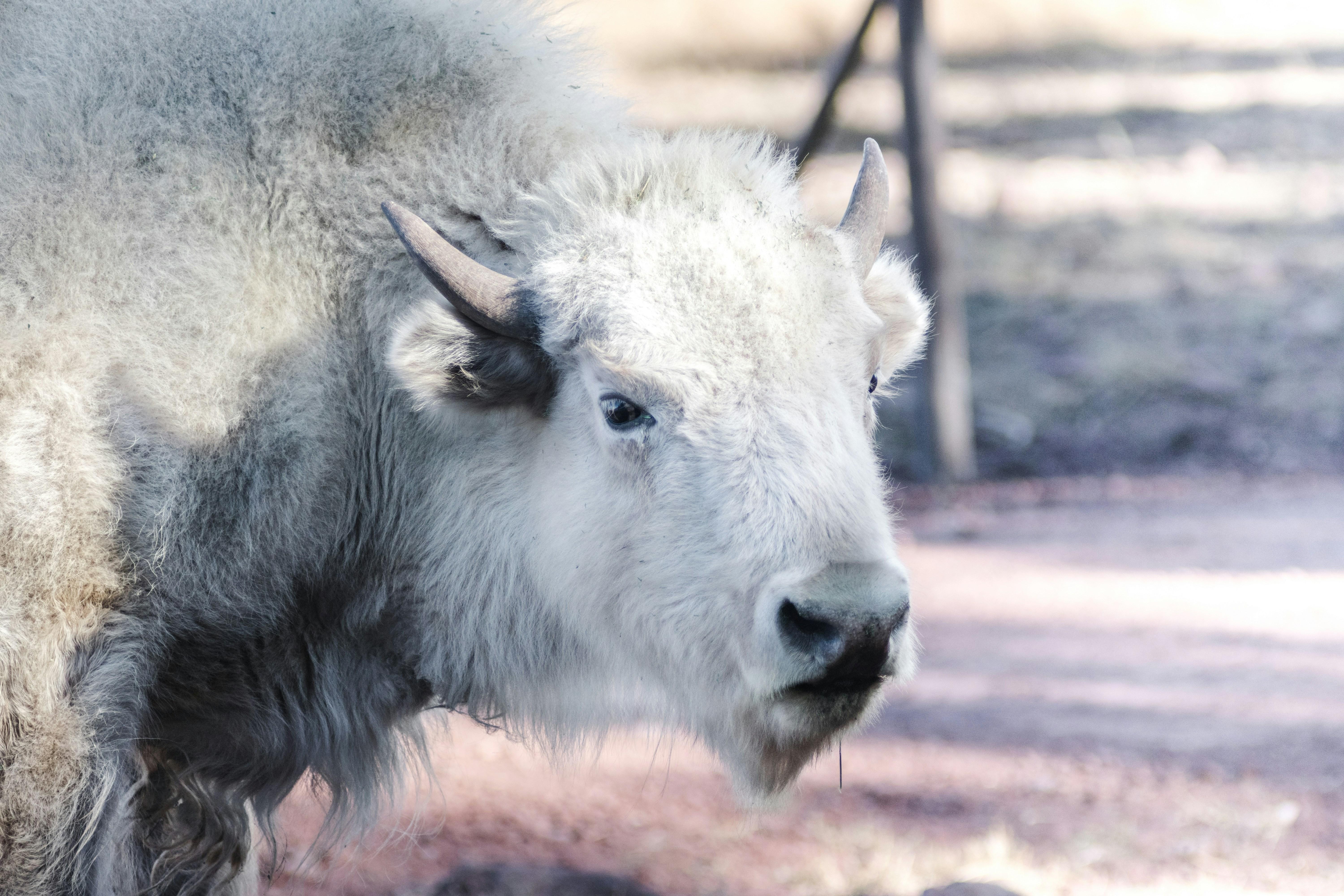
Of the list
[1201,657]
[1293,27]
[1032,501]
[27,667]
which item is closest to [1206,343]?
[1032,501]

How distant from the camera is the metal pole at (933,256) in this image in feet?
29.3

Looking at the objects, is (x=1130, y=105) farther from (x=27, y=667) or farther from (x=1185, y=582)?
(x=27, y=667)

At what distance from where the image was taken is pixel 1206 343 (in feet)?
35.9

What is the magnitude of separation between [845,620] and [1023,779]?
9.34 feet

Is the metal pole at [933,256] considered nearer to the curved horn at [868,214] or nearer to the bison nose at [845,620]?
the curved horn at [868,214]

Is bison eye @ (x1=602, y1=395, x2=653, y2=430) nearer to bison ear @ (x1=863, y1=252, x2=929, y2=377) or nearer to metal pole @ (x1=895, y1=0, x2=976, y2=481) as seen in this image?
bison ear @ (x1=863, y1=252, x2=929, y2=377)

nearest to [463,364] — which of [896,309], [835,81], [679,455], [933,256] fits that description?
[679,455]

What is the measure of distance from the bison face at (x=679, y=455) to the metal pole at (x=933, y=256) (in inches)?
243

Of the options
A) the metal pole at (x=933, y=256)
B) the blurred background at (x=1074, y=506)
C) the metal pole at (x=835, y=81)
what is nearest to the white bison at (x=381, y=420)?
the blurred background at (x=1074, y=506)

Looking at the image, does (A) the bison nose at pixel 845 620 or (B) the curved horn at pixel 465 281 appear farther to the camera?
(B) the curved horn at pixel 465 281

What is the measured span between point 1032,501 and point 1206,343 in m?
3.17

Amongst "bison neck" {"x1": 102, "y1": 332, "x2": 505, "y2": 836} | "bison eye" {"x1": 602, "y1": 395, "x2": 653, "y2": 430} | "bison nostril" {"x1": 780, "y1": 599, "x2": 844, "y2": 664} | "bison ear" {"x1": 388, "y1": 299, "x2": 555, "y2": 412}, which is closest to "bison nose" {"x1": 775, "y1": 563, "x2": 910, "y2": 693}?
"bison nostril" {"x1": 780, "y1": 599, "x2": 844, "y2": 664}

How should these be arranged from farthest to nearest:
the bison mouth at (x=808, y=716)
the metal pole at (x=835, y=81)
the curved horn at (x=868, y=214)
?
the metal pole at (x=835, y=81)
the curved horn at (x=868, y=214)
the bison mouth at (x=808, y=716)

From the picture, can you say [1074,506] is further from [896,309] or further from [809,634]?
[809,634]
